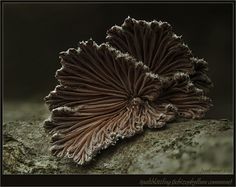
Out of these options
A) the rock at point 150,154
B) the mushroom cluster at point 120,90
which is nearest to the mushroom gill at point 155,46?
the mushroom cluster at point 120,90

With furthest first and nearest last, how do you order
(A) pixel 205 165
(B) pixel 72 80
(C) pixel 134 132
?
(B) pixel 72 80
(C) pixel 134 132
(A) pixel 205 165

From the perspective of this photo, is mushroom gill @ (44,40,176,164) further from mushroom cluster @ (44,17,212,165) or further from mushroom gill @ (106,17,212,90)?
mushroom gill @ (106,17,212,90)

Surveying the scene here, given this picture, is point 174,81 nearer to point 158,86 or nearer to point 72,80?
point 158,86

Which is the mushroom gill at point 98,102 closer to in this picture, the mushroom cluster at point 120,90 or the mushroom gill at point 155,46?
the mushroom cluster at point 120,90

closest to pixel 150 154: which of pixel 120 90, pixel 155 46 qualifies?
pixel 120 90

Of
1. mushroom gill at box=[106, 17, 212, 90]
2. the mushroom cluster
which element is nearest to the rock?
the mushroom cluster

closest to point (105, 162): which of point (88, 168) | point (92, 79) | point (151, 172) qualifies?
point (88, 168)
